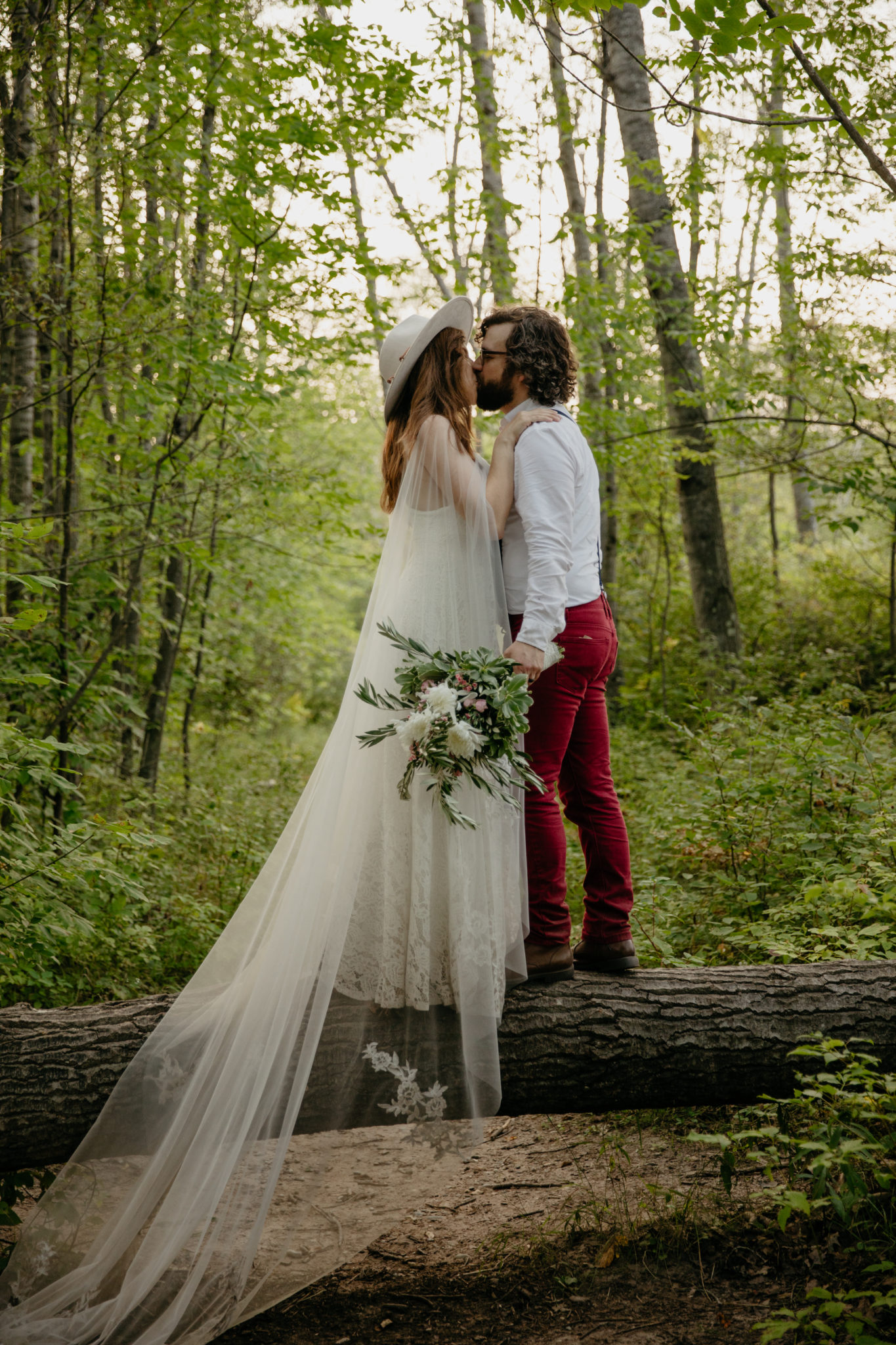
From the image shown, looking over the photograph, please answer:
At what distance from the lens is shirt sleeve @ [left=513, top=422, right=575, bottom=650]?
2.82 m

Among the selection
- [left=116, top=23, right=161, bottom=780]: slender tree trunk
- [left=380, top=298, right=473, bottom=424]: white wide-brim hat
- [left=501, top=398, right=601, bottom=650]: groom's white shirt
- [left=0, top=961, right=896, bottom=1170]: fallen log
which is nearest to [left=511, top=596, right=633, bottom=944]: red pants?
[left=501, top=398, right=601, bottom=650]: groom's white shirt

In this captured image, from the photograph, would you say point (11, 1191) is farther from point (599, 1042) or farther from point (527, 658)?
point (527, 658)

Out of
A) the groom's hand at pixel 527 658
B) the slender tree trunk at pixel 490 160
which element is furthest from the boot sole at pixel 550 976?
the slender tree trunk at pixel 490 160

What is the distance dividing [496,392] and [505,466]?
36 centimetres

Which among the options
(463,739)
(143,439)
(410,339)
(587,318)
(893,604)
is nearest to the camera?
(463,739)

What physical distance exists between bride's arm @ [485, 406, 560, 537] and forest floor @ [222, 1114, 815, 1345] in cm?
223

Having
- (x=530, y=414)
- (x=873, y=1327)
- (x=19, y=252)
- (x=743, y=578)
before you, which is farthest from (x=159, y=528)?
(x=743, y=578)

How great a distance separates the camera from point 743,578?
37.7ft

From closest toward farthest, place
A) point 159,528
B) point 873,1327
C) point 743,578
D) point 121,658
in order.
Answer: point 873,1327 < point 159,528 < point 121,658 < point 743,578

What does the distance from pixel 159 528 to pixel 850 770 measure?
4989mm

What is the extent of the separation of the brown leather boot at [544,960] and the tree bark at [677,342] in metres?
5.88

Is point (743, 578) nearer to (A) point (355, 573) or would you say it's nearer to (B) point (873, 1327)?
(A) point (355, 573)

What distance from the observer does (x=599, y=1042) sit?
9.59ft

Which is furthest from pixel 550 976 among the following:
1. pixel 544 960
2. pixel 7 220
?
pixel 7 220
